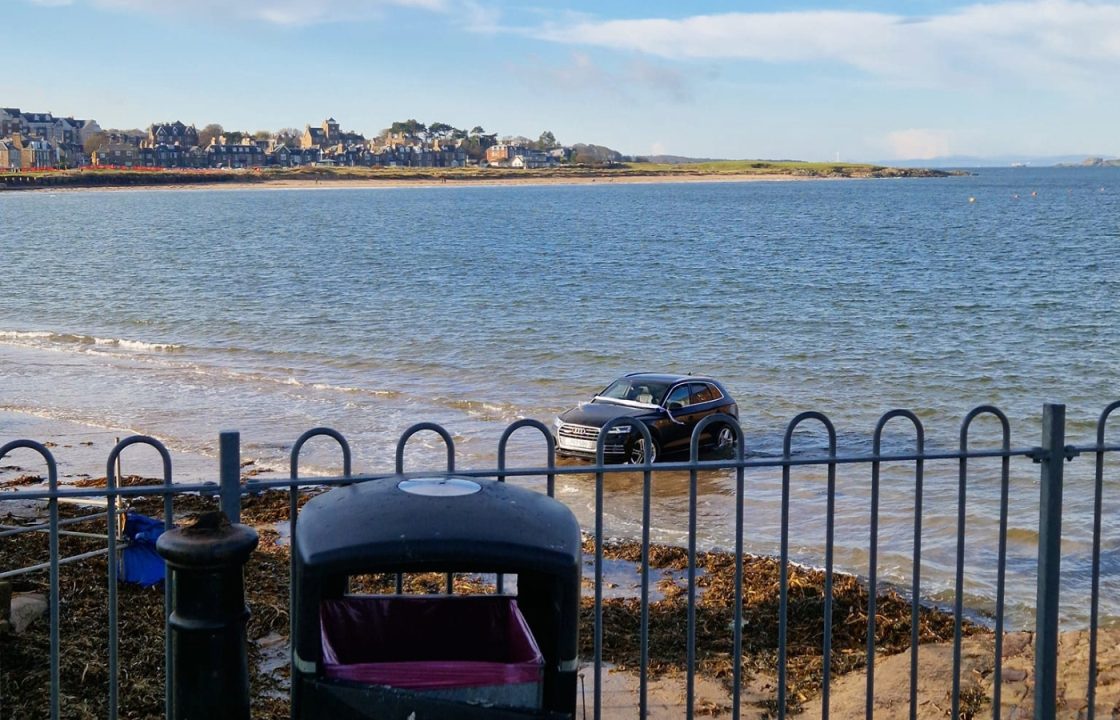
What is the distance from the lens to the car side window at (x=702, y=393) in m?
20.1

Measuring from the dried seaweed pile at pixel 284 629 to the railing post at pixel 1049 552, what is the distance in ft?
10.8

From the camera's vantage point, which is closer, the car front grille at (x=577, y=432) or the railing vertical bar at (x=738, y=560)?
the railing vertical bar at (x=738, y=560)

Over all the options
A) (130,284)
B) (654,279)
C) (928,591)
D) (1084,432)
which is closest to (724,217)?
(654,279)

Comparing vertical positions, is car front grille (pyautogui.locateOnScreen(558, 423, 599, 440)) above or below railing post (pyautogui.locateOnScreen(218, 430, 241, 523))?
below

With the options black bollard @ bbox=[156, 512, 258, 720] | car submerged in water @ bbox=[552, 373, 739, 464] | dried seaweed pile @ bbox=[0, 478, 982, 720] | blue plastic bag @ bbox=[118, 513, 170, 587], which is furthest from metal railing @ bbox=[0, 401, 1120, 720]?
car submerged in water @ bbox=[552, 373, 739, 464]

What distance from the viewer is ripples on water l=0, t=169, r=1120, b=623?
1783 cm

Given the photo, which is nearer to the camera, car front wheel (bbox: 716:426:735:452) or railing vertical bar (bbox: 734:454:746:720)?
railing vertical bar (bbox: 734:454:746:720)

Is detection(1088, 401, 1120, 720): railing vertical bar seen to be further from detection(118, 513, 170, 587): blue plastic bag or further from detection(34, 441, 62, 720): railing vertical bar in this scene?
detection(118, 513, 170, 587): blue plastic bag

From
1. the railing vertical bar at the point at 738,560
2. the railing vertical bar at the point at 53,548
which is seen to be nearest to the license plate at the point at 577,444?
the railing vertical bar at the point at 738,560

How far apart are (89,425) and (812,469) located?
12629mm

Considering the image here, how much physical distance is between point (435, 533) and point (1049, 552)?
294 cm

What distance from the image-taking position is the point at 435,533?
12.7ft

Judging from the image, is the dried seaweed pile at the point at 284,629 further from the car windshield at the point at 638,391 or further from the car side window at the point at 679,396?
the car windshield at the point at 638,391

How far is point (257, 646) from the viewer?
926 cm
